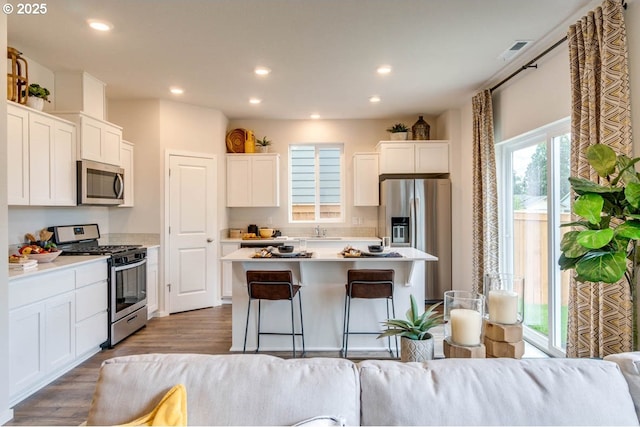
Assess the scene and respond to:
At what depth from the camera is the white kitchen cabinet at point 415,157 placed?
A: 4.93 m

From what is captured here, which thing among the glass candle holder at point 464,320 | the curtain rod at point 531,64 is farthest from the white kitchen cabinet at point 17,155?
the curtain rod at point 531,64

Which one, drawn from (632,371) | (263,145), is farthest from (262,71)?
(632,371)

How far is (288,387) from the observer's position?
3.27 ft

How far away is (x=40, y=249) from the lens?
2.86 meters

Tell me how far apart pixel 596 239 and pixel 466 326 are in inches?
25.6

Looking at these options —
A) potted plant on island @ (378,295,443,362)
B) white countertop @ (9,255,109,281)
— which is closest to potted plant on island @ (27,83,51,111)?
white countertop @ (9,255,109,281)

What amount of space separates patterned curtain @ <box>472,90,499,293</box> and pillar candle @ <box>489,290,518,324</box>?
8.81ft

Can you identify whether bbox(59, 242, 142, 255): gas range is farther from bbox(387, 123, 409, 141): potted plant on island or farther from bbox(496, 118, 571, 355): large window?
bbox(496, 118, 571, 355): large window

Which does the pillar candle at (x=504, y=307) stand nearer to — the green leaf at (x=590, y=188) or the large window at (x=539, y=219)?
the green leaf at (x=590, y=188)

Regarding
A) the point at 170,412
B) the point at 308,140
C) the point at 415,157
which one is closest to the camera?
the point at 170,412

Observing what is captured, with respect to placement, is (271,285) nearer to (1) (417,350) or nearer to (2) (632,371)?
(1) (417,350)

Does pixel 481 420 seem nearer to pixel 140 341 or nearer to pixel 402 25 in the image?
pixel 402 25

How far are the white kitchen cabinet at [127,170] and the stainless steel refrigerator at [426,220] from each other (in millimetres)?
3493

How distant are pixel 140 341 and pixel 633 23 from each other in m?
4.83
